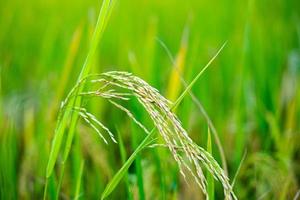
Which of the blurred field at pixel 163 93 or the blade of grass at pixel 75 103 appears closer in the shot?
the blade of grass at pixel 75 103

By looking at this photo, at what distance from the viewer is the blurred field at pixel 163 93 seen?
1459mm

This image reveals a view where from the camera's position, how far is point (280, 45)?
104 inches

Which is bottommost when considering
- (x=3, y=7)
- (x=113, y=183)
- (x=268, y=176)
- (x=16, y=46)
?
(x=268, y=176)

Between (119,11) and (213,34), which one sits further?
(119,11)

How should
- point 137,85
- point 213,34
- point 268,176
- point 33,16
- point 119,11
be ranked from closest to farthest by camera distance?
1. point 137,85
2. point 268,176
3. point 213,34
4. point 33,16
5. point 119,11

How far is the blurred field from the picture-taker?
1.46m

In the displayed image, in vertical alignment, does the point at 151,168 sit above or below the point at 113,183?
below

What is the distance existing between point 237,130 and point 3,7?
1.83 meters

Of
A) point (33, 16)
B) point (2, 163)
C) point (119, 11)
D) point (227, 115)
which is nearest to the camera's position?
point (2, 163)

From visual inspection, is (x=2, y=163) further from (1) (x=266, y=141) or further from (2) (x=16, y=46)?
(2) (x=16, y=46)

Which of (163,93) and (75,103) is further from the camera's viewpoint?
(163,93)

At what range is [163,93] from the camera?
75.4 inches

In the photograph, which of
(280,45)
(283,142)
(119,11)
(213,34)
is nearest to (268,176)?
(283,142)

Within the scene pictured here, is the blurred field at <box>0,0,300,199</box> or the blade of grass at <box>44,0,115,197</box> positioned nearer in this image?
the blade of grass at <box>44,0,115,197</box>
